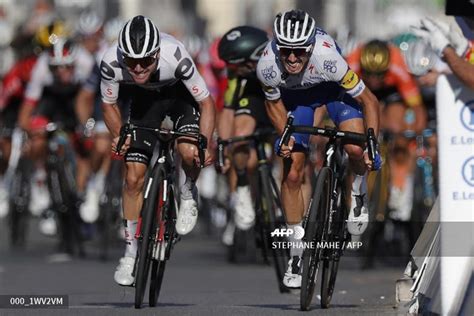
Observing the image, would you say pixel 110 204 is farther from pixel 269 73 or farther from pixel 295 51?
pixel 295 51

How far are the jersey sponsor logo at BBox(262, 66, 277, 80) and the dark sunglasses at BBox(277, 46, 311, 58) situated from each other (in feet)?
0.68

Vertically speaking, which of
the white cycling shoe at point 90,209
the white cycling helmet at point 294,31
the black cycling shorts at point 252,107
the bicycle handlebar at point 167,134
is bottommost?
the white cycling shoe at point 90,209

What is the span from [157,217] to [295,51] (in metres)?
1.42

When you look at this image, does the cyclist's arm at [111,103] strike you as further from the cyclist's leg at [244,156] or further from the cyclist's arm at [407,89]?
the cyclist's arm at [407,89]

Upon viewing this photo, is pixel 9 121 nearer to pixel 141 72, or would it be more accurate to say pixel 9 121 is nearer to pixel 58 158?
pixel 58 158

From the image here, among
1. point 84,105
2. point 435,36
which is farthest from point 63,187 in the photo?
point 435,36

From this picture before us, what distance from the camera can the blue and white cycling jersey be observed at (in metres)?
11.5

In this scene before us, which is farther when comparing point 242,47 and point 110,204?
point 110,204

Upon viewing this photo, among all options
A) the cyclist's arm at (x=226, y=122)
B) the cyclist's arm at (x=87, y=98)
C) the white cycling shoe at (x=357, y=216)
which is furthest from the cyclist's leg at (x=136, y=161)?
the cyclist's arm at (x=87, y=98)

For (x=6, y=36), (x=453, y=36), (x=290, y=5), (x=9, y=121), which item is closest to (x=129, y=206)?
(x=453, y=36)

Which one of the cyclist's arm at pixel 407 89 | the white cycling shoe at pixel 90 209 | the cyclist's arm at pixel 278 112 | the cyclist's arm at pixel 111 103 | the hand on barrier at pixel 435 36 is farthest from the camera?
the white cycling shoe at pixel 90 209

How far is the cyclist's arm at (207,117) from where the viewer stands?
11.8 metres

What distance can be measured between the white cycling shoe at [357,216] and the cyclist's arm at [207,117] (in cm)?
105

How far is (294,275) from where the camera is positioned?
37.7ft
